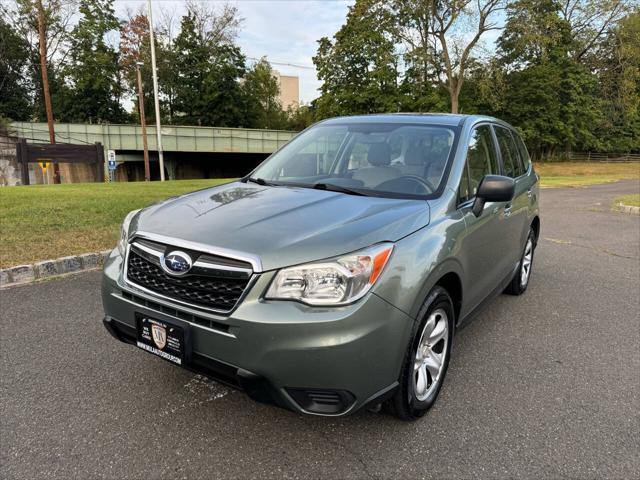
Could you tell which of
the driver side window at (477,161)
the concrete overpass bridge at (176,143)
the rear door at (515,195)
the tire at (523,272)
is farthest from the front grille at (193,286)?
the concrete overpass bridge at (176,143)

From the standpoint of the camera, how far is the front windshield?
301 cm

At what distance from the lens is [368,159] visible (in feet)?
11.0

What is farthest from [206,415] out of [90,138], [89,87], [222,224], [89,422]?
[89,87]

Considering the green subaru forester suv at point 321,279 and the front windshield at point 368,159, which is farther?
the front windshield at point 368,159

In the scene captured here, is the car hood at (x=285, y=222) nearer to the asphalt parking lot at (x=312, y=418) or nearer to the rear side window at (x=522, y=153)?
the asphalt parking lot at (x=312, y=418)

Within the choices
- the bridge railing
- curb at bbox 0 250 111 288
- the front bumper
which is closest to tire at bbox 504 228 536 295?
the front bumper

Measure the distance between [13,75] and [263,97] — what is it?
26831 mm

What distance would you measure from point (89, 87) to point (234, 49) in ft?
52.0

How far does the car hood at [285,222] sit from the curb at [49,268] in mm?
2765

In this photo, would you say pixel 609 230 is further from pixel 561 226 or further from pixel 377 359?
pixel 377 359

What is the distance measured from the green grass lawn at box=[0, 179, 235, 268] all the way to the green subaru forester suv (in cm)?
348

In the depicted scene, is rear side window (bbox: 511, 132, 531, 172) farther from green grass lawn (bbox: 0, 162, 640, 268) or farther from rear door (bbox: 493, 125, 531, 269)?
green grass lawn (bbox: 0, 162, 640, 268)

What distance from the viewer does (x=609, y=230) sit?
8.95 m

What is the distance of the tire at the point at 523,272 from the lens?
459 cm
